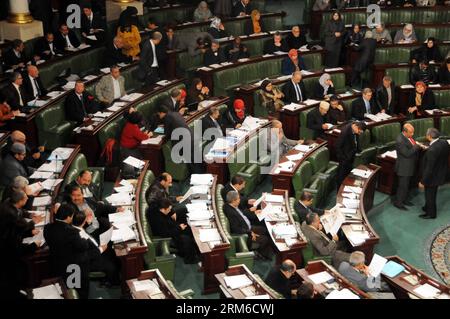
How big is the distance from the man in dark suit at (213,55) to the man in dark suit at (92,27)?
2092 millimetres

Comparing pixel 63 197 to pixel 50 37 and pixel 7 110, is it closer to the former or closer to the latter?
pixel 7 110

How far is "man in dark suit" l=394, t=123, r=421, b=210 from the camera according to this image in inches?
404

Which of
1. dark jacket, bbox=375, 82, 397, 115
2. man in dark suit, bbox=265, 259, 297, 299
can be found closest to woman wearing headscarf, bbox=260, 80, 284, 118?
dark jacket, bbox=375, 82, 397, 115

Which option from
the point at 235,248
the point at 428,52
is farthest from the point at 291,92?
the point at 235,248

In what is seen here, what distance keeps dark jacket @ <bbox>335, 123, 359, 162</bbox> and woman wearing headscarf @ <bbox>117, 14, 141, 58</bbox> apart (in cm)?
459

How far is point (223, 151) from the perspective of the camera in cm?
1038

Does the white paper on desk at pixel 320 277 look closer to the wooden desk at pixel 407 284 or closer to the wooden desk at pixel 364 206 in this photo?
the wooden desk at pixel 407 284

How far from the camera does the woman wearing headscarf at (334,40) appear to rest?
14453 mm

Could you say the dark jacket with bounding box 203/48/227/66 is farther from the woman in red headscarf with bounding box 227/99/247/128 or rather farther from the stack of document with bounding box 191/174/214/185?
the stack of document with bounding box 191/174/214/185

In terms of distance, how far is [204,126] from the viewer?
1103 cm

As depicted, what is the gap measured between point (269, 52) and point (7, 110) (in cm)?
604

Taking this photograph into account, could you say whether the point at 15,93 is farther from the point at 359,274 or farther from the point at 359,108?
the point at 359,274

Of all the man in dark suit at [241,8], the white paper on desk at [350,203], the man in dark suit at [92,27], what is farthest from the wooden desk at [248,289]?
the man in dark suit at [241,8]

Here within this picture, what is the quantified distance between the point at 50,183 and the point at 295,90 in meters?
5.38
